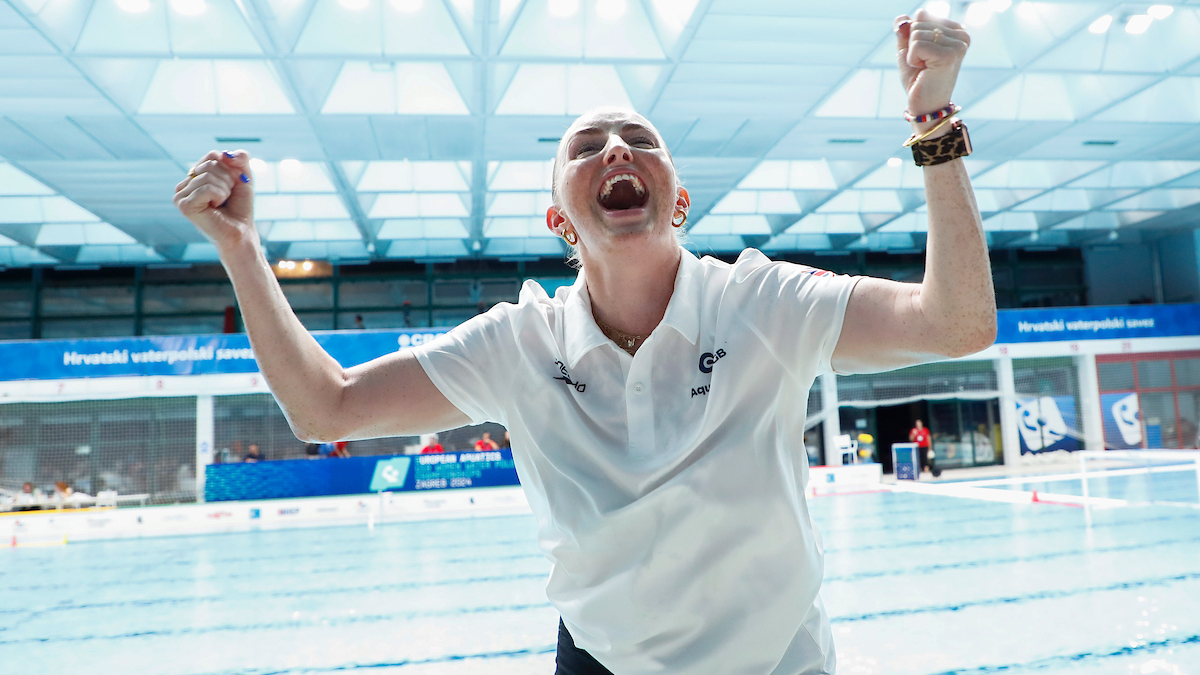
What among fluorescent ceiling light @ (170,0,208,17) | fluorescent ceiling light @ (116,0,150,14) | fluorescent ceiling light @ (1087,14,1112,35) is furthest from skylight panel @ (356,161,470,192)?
fluorescent ceiling light @ (1087,14,1112,35)

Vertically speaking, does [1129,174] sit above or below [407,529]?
above

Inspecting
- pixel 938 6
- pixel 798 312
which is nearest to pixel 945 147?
pixel 798 312

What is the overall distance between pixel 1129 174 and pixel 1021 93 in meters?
6.70

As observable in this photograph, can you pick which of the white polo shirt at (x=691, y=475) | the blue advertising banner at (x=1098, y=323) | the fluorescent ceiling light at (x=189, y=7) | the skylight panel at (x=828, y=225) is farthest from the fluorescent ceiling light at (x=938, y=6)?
the blue advertising banner at (x=1098, y=323)

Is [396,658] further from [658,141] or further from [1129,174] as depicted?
[1129,174]

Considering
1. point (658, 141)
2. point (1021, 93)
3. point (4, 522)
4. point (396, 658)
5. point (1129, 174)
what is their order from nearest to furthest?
point (658, 141) < point (396, 658) < point (1021, 93) < point (4, 522) < point (1129, 174)

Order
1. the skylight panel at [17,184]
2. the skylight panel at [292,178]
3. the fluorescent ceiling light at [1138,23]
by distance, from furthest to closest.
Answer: the skylight panel at [292,178]
the skylight panel at [17,184]
the fluorescent ceiling light at [1138,23]

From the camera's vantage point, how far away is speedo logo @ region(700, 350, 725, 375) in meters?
1.30

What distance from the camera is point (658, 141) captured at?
148cm

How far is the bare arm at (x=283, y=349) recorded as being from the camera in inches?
50.8

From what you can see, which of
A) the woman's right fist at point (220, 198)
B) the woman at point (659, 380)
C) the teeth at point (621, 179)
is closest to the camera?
the woman at point (659, 380)

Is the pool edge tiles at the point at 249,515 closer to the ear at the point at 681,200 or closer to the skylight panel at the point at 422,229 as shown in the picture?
the skylight panel at the point at 422,229

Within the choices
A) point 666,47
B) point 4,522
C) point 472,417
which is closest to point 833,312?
point 472,417

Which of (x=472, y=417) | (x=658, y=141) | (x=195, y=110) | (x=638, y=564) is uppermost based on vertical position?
(x=195, y=110)
